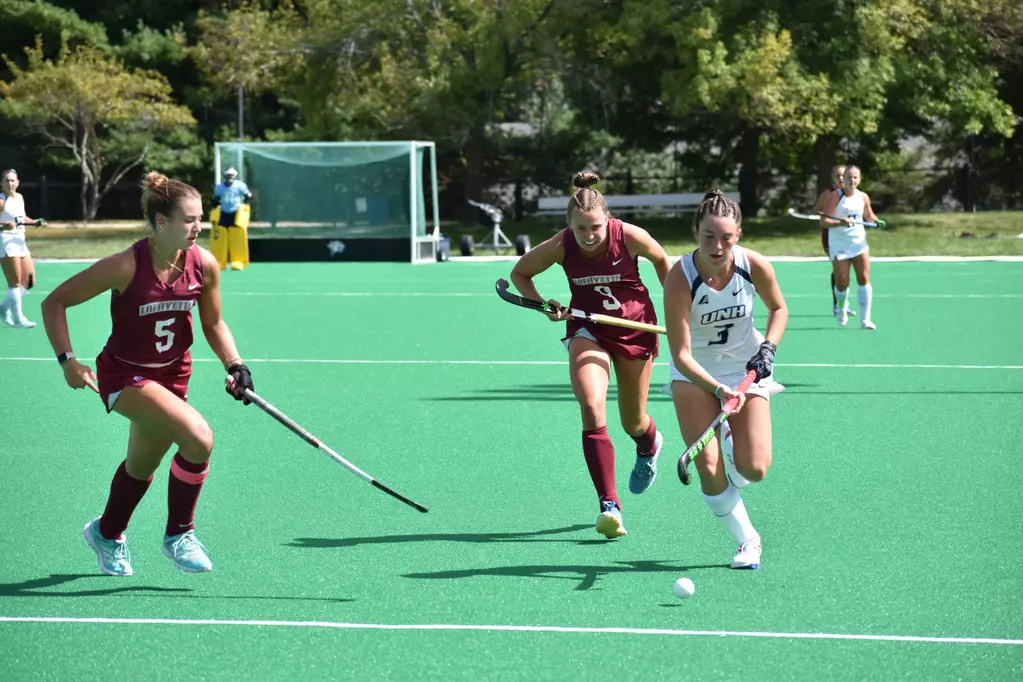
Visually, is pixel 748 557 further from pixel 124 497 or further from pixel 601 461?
pixel 124 497

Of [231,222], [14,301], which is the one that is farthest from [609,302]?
[231,222]

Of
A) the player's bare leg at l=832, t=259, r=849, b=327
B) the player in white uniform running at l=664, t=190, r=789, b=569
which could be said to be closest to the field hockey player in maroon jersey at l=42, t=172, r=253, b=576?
the player in white uniform running at l=664, t=190, r=789, b=569

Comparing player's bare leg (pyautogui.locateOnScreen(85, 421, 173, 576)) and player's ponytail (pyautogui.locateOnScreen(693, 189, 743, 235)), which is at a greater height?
player's ponytail (pyautogui.locateOnScreen(693, 189, 743, 235))

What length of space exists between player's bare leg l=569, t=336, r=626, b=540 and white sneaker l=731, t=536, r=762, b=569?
0.68 metres

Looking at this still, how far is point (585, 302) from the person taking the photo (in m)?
Answer: 6.98

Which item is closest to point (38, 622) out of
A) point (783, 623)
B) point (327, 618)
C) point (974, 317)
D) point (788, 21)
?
point (327, 618)

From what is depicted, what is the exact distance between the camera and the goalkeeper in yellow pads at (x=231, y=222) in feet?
86.8

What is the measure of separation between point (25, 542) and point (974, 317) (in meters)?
12.9

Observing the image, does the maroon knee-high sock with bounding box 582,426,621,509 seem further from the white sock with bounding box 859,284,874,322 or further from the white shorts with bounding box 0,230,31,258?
the white shorts with bounding box 0,230,31,258

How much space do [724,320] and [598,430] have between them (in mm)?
940

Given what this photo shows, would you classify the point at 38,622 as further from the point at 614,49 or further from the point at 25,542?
the point at 614,49

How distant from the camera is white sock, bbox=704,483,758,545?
6.00 metres

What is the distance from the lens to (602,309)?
697cm

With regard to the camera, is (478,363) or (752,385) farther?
(478,363)
